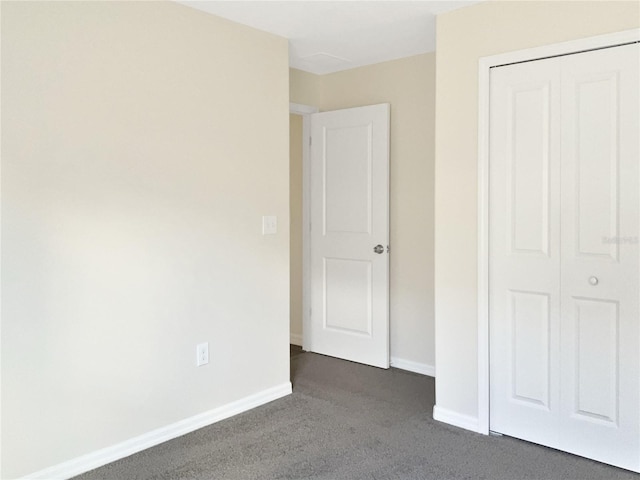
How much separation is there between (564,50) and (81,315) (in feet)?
8.71

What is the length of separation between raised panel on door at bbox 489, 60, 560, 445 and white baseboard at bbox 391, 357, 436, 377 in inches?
40.3

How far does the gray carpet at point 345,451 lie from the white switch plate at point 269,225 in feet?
3.63

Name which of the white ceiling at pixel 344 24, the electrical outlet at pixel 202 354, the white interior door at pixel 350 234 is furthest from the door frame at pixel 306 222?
the electrical outlet at pixel 202 354

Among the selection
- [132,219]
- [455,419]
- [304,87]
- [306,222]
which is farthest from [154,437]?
[304,87]

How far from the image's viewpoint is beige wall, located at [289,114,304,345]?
4.76 m

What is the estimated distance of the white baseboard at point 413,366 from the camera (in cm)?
389

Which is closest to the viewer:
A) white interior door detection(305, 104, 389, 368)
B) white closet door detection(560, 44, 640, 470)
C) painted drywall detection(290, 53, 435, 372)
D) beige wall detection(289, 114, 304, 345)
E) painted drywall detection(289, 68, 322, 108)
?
white closet door detection(560, 44, 640, 470)

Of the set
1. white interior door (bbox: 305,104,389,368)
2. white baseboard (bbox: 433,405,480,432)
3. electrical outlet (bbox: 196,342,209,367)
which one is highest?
white interior door (bbox: 305,104,389,368)

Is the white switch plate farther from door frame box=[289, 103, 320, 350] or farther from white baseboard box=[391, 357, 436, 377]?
white baseboard box=[391, 357, 436, 377]

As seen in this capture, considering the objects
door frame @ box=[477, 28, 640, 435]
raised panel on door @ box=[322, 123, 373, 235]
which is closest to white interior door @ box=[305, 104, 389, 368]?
raised panel on door @ box=[322, 123, 373, 235]

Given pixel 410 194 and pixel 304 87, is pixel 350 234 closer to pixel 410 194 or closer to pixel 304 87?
pixel 410 194

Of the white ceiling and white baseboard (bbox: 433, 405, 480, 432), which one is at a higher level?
the white ceiling

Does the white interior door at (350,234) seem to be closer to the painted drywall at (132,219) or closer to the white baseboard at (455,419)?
the painted drywall at (132,219)

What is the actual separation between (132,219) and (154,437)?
1.16m
